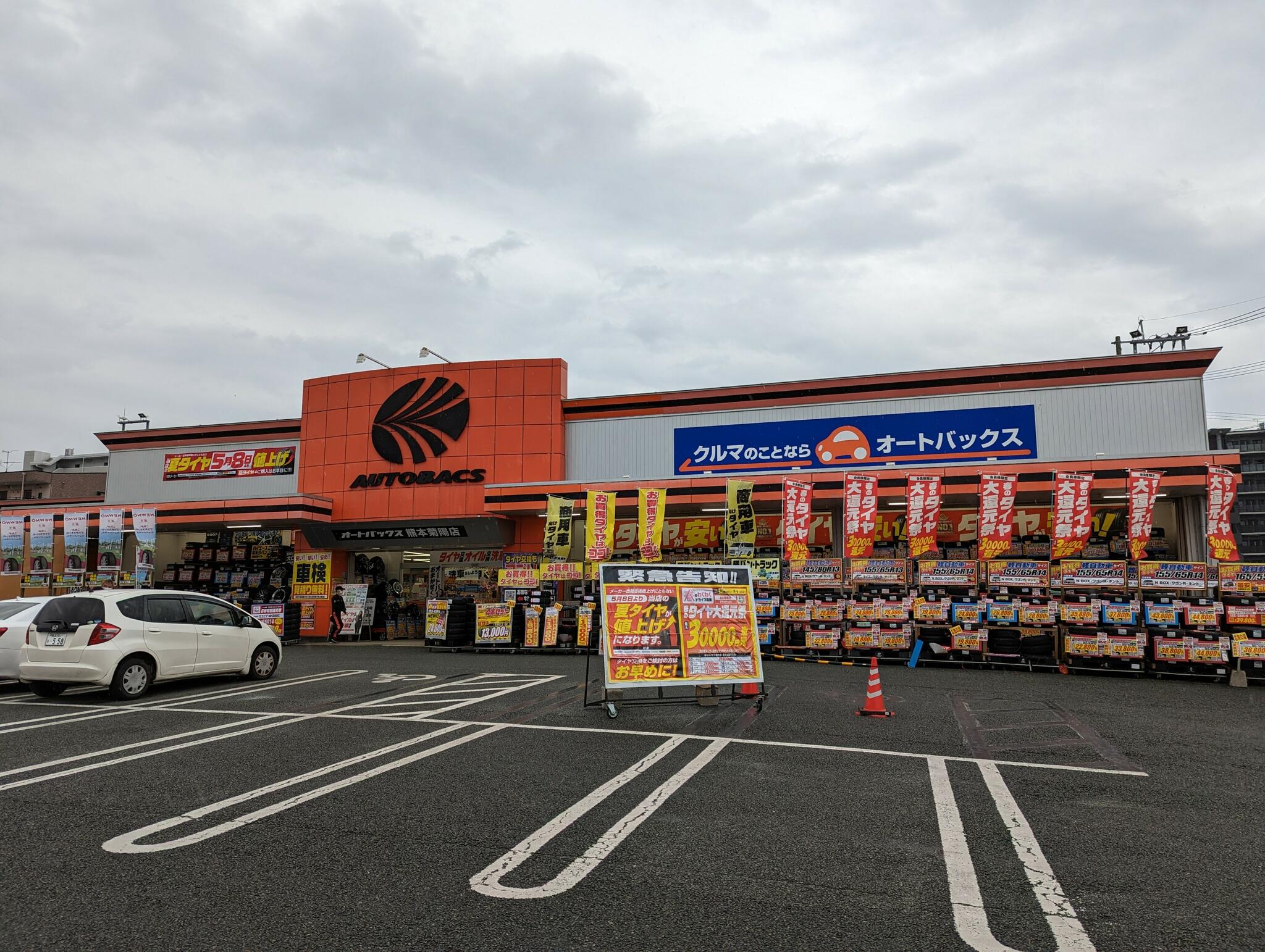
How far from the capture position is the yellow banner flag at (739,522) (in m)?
19.3

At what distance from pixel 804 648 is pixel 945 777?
11.1 metres

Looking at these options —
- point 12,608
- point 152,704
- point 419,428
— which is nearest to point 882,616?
point 152,704

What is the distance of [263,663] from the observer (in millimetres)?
13578

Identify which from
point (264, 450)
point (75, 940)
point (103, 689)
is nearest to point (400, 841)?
point (75, 940)

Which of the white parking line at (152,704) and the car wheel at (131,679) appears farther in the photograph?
the car wheel at (131,679)

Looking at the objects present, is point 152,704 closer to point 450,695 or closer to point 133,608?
point 133,608

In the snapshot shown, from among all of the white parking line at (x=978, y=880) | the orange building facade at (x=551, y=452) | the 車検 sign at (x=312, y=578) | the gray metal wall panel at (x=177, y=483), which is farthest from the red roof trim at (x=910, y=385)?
the white parking line at (x=978, y=880)

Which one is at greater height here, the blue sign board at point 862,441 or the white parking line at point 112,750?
the blue sign board at point 862,441

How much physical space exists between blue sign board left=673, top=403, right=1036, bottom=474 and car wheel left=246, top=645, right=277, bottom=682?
1301 cm

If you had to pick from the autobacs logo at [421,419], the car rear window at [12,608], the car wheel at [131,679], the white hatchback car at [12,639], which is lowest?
the car wheel at [131,679]

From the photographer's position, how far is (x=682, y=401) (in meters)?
24.3

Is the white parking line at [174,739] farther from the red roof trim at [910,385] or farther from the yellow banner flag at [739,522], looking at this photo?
the red roof trim at [910,385]

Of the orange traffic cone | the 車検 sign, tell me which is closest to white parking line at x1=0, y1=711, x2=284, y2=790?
the orange traffic cone

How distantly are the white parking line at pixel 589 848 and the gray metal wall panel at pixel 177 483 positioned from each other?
23.1m
